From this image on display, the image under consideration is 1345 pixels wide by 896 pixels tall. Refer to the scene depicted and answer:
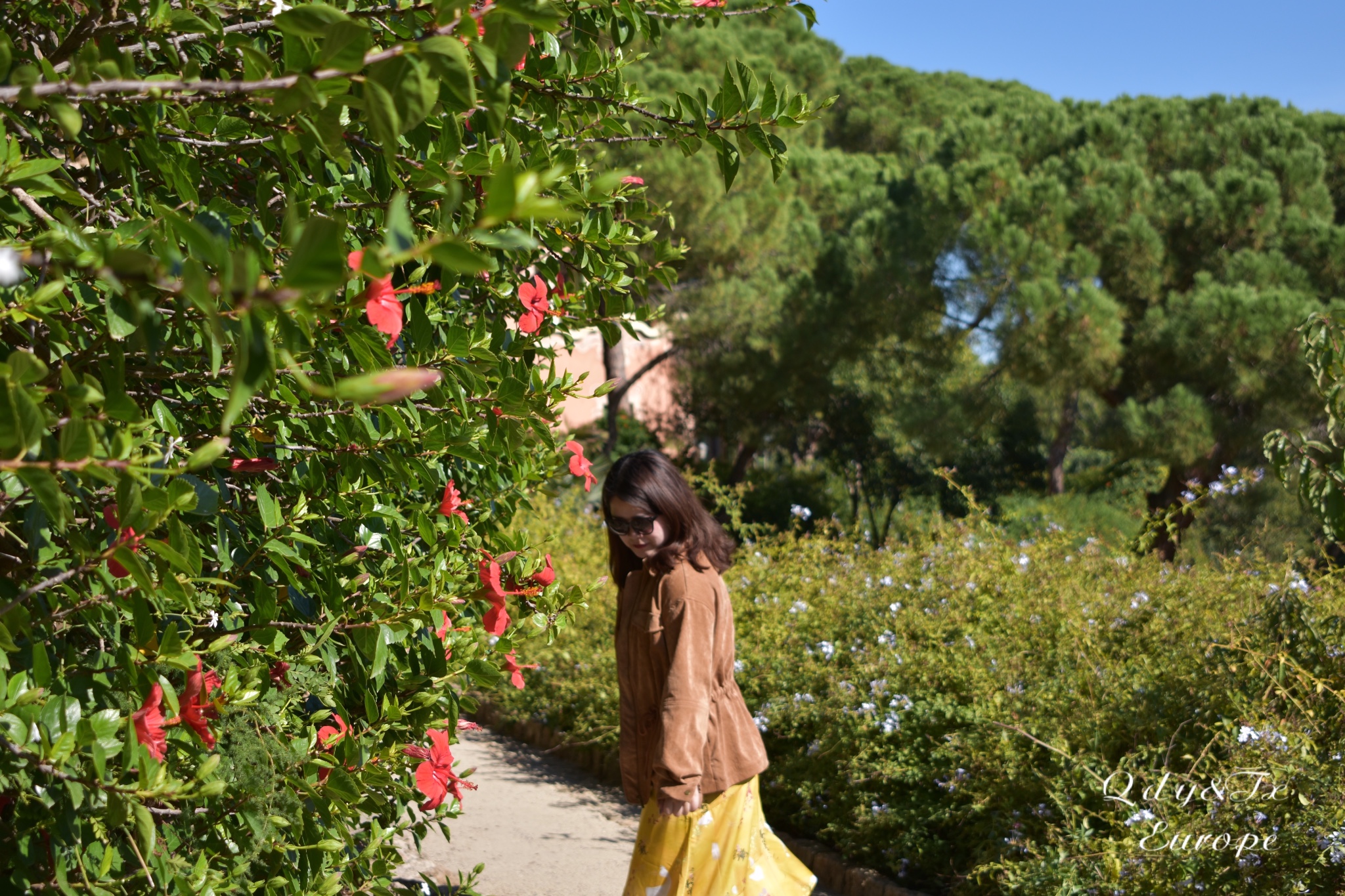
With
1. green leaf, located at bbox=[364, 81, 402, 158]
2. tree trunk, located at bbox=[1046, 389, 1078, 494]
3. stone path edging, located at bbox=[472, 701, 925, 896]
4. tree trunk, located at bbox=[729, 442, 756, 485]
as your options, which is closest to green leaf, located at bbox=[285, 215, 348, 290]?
green leaf, located at bbox=[364, 81, 402, 158]

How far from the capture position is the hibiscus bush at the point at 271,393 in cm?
86

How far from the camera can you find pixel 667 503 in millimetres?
2652

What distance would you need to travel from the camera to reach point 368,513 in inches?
60.4

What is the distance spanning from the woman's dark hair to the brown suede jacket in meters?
0.04

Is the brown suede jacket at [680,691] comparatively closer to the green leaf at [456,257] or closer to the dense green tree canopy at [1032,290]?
the green leaf at [456,257]

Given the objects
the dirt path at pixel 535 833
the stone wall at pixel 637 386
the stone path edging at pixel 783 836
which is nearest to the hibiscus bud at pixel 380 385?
the dirt path at pixel 535 833

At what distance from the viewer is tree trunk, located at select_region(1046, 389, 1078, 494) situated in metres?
14.4

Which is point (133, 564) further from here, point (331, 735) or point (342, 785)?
point (331, 735)

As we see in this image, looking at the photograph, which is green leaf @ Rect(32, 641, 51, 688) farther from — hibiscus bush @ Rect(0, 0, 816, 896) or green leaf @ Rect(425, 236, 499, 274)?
green leaf @ Rect(425, 236, 499, 274)

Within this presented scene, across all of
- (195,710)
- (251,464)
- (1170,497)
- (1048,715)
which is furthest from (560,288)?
(1170,497)

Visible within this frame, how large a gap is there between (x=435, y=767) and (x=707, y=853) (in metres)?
1.08

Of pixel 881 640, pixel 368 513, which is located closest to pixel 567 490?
pixel 881 640

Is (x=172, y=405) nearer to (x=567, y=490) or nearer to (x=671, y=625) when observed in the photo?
(x=671, y=625)

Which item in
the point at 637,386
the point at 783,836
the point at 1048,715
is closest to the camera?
the point at 1048,715
